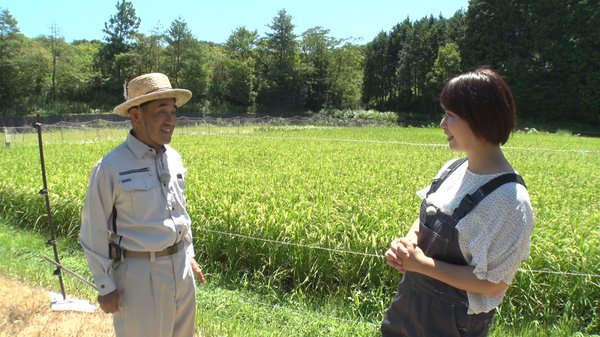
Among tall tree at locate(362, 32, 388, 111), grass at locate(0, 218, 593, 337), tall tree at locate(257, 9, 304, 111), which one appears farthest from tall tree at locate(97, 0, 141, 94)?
grass at locate(0, 218, 593, 337)

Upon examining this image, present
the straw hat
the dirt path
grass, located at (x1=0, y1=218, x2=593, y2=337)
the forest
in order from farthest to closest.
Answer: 1. the forest
2. grass, located at (x1=0, y1=218, x2=593, y2=337)
3. the dirt path
4. the straw hat

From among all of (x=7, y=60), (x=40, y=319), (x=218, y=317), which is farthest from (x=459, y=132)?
(x=7, y=60)

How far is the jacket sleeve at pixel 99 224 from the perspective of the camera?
2.23m

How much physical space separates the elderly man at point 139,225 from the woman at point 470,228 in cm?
131

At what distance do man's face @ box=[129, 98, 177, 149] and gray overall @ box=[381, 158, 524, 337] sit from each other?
1.50m

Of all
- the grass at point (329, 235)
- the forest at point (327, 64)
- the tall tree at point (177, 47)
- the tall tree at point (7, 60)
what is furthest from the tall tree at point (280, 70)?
the grass at point (329, 235)

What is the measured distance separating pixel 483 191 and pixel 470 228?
147mm

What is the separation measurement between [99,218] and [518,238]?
79.5 inches

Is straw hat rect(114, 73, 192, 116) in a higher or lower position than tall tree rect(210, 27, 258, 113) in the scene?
lower

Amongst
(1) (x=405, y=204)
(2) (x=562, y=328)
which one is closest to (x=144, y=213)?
(2) (x=562, y=328)

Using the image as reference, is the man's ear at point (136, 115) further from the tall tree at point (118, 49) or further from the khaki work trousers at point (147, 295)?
the tall tree at point (118, 49)

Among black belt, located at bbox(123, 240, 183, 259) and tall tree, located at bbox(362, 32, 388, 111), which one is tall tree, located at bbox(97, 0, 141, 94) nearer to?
tall tree, located at bbox(362, 32, 388, 111)

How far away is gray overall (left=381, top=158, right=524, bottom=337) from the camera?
5.29 feet

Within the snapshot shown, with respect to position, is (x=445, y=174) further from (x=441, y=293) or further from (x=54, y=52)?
(x=54, y=52)
